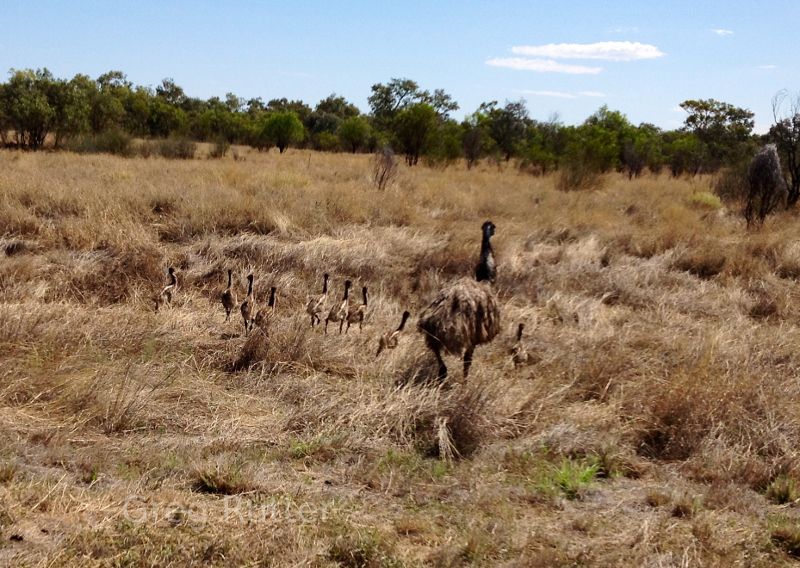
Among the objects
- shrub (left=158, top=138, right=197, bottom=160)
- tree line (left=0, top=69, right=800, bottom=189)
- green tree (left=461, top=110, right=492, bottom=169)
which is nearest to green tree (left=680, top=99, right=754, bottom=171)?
tree line (left=0, top=69, right=800, bottom=189)

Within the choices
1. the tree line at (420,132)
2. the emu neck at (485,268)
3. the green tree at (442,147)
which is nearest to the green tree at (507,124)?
the tree line at (420,132)

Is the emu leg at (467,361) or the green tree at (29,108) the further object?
the green tree at (29,108)

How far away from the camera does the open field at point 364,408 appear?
11.4 feet

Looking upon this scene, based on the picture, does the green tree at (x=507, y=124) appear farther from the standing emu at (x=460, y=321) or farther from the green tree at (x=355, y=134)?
the standing emu at (x=460, y=321)

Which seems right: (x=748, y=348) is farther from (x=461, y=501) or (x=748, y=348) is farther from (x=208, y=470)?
(x=208, y=470)

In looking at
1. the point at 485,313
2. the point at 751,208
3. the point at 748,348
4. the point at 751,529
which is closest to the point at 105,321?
the point at 485,313

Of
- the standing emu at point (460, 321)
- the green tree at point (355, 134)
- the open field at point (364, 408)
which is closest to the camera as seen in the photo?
the open field at point (364, 408)

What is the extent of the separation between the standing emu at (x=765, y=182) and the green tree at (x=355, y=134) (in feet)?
81.7

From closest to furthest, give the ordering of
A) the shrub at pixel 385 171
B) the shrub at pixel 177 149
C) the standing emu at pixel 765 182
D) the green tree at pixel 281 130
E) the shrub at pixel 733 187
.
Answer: the standing emu at pixel 765 182, the shrub at pixel 385 171, the shrub at pixel 733 187, the shrub at pixel 177 149, the green tree at pixel 281 130

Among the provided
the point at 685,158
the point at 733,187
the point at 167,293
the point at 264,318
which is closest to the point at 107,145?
the point at 167,293

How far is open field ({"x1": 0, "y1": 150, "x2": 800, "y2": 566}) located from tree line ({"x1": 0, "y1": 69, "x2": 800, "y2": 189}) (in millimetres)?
11713

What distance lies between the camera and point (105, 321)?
21.2 feet

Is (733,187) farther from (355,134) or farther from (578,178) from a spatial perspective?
(355,134)

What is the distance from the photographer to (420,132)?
26.4 metres
